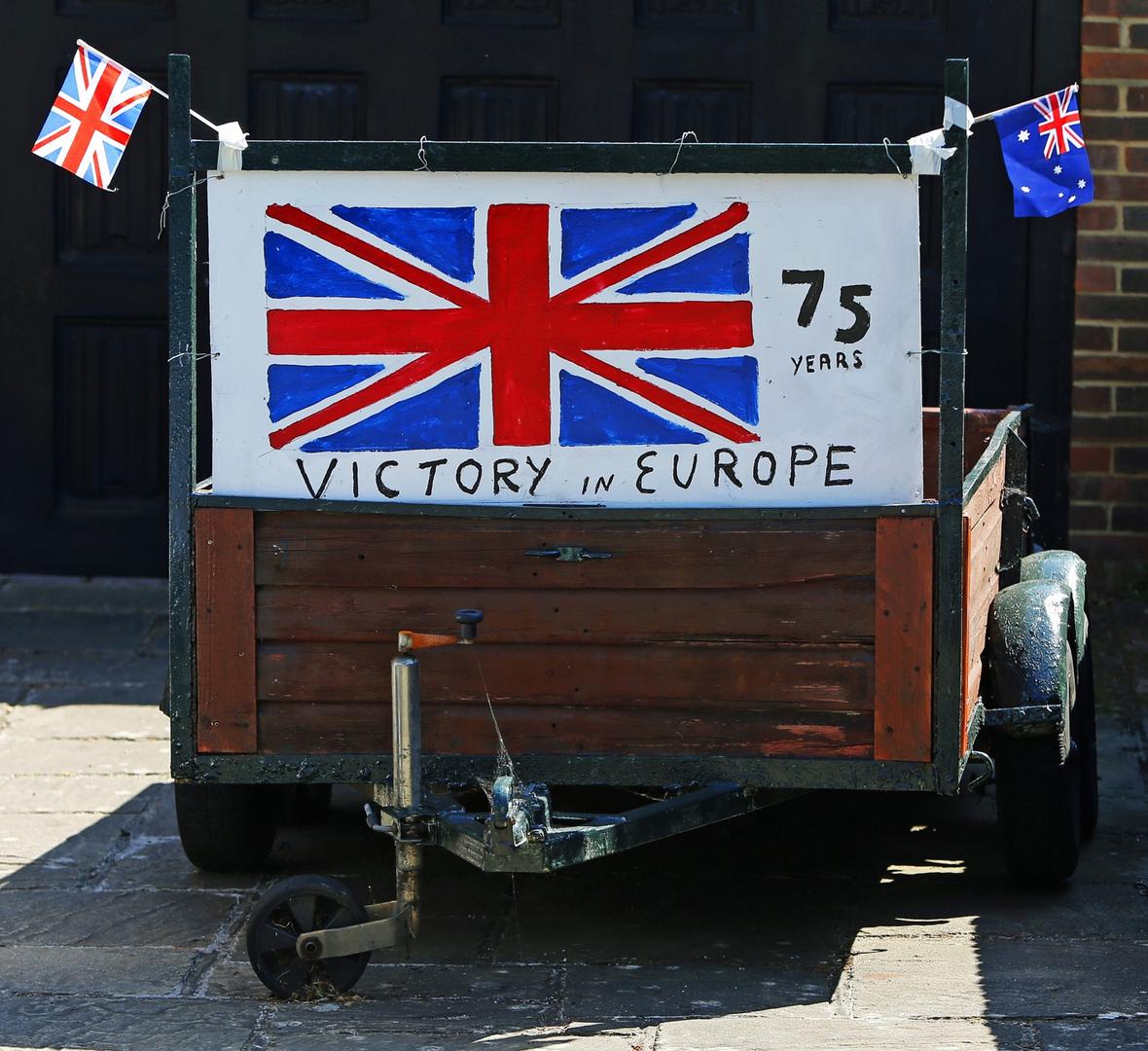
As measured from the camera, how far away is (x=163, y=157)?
25.6ft

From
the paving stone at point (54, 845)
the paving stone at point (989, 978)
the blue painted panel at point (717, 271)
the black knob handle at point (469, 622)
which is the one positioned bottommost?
the paving stone at point (989, 978)

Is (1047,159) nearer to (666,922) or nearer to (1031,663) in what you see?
(1031,663)

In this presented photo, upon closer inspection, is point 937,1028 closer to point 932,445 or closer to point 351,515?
point 351,515

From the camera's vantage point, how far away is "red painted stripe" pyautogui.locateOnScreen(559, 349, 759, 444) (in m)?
4.11

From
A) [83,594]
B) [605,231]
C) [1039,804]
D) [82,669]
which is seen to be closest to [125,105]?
[605,231]

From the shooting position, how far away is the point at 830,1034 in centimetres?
391

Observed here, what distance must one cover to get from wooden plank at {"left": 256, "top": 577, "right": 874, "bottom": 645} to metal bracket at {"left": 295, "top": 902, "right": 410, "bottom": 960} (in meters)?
0.62

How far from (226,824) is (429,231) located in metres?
1.66

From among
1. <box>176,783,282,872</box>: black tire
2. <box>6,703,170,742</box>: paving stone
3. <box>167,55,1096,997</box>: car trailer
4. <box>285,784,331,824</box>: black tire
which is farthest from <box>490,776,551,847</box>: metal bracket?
<box>6,703,170,742</box>: paving stone

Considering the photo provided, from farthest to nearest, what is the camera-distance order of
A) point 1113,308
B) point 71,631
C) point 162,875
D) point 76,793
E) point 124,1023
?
1. point 1113,308
2. point 71,631
3. point 76,793
4. point 162,875
5. point 124,1023

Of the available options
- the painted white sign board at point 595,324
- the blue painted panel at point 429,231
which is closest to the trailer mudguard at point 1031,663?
the painted white sign board at point 595,324

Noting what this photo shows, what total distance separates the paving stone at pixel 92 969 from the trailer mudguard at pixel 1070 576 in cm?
246

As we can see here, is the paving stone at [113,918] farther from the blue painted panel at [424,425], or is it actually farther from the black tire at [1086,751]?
the black tire at [1086,751]

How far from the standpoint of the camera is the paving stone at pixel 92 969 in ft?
13.8
